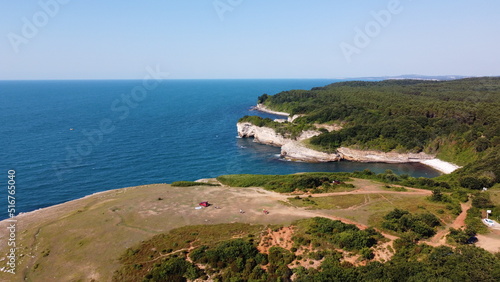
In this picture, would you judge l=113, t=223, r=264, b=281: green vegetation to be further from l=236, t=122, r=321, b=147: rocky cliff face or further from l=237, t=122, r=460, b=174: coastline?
l=236, t=122, r=321, b=147: rocky cliff face

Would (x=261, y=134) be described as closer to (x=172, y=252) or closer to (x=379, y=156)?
(x=379, y=156)

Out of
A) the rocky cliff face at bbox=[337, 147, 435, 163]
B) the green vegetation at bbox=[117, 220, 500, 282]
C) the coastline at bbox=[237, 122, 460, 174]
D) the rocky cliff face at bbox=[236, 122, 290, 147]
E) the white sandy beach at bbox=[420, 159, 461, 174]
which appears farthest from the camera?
the rocky cliff face at bbox=[236, 122, 290, 147]

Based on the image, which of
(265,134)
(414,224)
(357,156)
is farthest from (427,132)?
(414,224)

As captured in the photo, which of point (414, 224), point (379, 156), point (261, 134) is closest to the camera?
point (414, 224)

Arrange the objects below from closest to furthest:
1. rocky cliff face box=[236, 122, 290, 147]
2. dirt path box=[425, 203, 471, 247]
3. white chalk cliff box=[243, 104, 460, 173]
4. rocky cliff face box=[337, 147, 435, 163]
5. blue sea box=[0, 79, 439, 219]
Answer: dirt path box=[425, 203, 471, 247], blue sea box=[0, 79, 439, 219], white chalk cliff box=[243, 104, 460, 173], rocky cliff face box=[337, 147, 435, 163], rocky cliff face box=[236, 122, 290, 147]

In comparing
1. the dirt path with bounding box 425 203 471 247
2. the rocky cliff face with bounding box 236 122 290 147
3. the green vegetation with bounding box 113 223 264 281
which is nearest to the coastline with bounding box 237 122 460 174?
the rocky cliff face with bounding box 236 122 290 147

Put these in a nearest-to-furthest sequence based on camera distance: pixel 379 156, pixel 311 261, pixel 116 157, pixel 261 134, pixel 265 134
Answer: pixel 311 261 → pixel 116 157 → pixel 379 156 → pixel 265 134 → pixel 261 134
